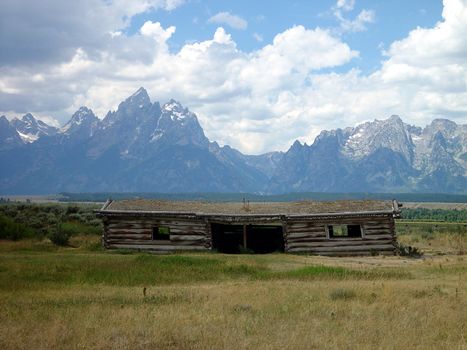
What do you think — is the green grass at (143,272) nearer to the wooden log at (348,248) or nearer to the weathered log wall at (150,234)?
the weathered log wall at (150,234)

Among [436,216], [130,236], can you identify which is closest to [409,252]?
[130,236]

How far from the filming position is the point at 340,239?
2795cm

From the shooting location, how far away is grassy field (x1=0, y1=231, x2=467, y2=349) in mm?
8141

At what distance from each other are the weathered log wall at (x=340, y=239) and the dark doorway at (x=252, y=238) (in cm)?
331

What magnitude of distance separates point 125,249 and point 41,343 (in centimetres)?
2059

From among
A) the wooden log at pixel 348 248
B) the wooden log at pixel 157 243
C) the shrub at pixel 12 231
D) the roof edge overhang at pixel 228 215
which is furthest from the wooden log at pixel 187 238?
the shrub at pixel 12 231

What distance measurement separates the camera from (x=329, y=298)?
1234 centimetres

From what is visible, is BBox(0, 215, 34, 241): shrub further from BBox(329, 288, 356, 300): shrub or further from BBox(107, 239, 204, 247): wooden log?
BBox(329, 288, 356, 300): shrub

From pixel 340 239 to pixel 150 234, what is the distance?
988 centimetres

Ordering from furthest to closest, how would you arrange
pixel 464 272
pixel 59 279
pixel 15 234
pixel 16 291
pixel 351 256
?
pixel 15 234
pixel 351 256
pixel 464 272
pixel 59 279
pixel 16 291

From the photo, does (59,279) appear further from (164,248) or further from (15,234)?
(15,234)

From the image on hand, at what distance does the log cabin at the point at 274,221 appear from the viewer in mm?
27625

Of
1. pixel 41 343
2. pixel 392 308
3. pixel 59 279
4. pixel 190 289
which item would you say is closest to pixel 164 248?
pixel 59 279

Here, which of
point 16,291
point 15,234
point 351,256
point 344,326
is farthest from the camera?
point 15,234
